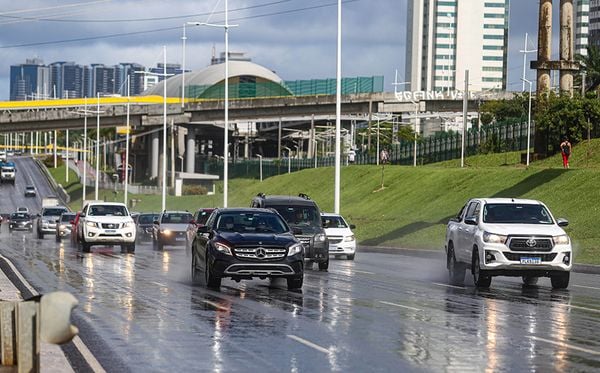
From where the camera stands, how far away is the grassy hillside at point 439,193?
52388 millimetres

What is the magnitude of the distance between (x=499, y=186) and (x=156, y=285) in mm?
39771

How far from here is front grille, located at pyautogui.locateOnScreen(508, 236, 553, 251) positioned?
26.4 meters

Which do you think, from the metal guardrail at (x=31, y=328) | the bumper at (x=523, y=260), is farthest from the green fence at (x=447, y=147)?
the metal guardrail at (x=31, y=328)

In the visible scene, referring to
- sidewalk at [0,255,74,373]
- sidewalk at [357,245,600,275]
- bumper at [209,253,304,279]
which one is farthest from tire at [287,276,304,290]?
sidewalk at [357,245,600,275]

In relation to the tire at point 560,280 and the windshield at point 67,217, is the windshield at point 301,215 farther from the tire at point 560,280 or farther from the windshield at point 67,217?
the windshield at point 67,217

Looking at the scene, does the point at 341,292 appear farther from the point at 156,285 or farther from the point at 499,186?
the point at 499,186

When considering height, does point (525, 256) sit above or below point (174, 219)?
above

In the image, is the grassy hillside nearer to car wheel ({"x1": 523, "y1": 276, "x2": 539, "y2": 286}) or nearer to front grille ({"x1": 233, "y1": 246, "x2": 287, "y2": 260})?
car wheel ({"x1": 523, "y1": 276, "x2": 539, "y2": 286})

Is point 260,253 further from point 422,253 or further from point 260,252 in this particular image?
point 422,253

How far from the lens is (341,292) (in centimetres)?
2492

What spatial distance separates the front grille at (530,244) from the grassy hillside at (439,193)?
12.2m

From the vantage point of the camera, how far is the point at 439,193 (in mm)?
70812

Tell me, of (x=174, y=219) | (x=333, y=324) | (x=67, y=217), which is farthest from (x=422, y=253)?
(x=333, y=324)

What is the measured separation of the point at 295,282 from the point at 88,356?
1152 cm
